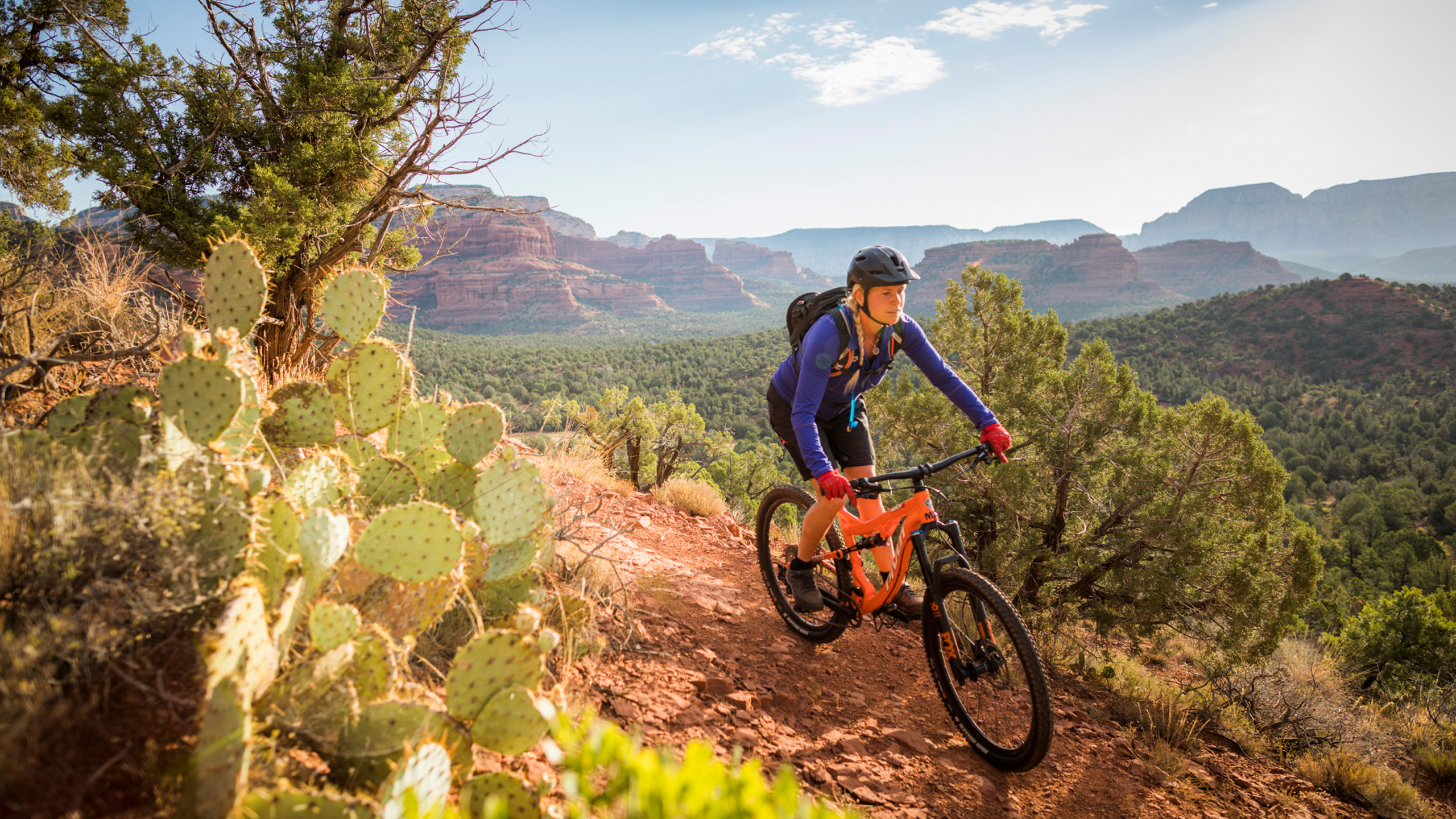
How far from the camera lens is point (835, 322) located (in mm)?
3203

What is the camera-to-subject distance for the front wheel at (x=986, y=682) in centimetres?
266

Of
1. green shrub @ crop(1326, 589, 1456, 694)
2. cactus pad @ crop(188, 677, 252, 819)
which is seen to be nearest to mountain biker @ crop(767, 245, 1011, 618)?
cactus pad @ crop(188, 677, 252, 819)

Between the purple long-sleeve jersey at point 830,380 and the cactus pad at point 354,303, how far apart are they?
83.4 inches

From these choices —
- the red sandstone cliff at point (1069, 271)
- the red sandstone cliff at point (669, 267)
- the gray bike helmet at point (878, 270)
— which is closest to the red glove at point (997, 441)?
the gray bike helmet at point (878, 270)

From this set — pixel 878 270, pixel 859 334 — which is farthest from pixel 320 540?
pixel 878 270

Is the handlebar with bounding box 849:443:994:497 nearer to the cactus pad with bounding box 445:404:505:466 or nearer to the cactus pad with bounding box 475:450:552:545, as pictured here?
the cactus pad with bounding box 475:450:552:545

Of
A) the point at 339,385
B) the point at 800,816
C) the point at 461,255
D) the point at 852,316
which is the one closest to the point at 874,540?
the point at 852,316

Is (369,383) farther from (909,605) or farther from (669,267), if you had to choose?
(669,267)

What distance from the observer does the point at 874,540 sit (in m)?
3.35

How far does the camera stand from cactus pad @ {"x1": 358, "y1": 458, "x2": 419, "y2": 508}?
8.36 ft

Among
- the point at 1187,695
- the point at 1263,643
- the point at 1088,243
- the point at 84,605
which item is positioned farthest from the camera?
the point at 1088,243

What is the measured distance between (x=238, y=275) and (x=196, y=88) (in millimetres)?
7525

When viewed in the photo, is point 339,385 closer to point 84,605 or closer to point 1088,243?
point 84,605

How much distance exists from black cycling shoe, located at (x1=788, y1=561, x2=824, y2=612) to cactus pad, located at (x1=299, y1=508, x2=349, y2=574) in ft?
8.53
